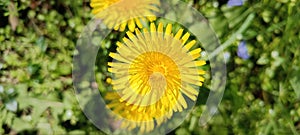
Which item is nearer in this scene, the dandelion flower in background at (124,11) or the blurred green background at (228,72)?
the dandelion flower in background at (124,11)

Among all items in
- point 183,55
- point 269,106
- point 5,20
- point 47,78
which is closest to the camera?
point 183,55

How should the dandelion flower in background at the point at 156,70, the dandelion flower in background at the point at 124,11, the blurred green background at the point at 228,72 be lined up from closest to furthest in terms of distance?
the dandelion flower in background at the point at 156,70, the dandelion flower in background at the point at 124,11, the blurred green background at the point at 228,72

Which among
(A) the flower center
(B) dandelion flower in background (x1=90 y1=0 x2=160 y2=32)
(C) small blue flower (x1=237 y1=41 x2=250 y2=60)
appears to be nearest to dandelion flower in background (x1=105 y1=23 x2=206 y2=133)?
(A) the flower center

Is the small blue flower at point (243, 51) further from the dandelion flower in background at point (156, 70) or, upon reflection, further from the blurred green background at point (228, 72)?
the dandelion flower in background at point (156, 70)

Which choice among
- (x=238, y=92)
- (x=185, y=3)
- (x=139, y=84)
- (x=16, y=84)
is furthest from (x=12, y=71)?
(x=238, y=92)

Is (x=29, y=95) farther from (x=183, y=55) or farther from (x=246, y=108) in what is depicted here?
(x=246, y=108)

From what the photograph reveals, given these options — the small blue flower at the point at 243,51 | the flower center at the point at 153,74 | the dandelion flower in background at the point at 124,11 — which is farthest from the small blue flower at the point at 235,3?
the flower center at the point at 153,74

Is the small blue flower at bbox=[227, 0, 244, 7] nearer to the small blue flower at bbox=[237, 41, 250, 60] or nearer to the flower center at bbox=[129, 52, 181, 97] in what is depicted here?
the small blue flower at bbox=[237, 41, 250, 60]
